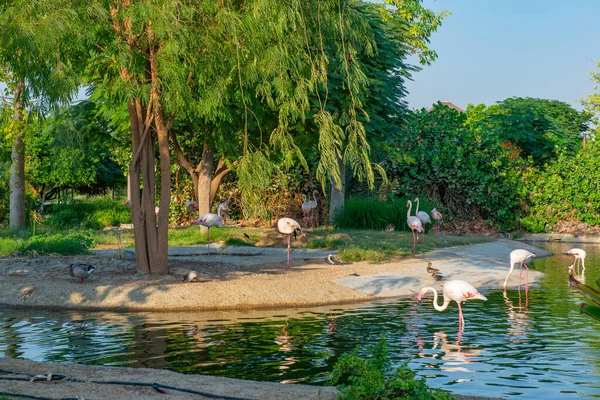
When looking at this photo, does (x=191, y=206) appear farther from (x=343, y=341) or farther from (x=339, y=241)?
(x=343, y=341)

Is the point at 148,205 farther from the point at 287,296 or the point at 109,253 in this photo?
the point at 109,253

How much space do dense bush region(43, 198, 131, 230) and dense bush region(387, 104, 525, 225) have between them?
1135 centimetres

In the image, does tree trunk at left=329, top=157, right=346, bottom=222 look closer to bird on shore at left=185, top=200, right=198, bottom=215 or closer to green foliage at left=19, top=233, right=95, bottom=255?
bird on shore at left=185, top=200, right=198, bottom=215

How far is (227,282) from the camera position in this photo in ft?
46.0

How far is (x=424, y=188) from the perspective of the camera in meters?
30.4

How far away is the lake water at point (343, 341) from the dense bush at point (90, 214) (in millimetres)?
16931

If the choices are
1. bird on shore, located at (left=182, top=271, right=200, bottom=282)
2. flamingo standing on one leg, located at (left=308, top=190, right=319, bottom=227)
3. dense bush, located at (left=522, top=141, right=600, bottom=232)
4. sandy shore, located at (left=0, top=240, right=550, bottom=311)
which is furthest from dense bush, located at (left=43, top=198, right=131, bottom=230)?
dense bush, located at (left=522, top=141, right=600, bottom=232)

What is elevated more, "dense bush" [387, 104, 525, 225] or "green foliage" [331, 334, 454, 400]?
"dense bush" [387, 104, 525, 225]

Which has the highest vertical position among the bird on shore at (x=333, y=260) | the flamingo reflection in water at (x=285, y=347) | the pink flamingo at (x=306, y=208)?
the pink flamingo at (x=306, y=208)

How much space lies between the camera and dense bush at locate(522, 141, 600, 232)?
30.1m

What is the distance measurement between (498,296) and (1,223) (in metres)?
20.4

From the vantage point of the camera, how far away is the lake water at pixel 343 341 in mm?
8336

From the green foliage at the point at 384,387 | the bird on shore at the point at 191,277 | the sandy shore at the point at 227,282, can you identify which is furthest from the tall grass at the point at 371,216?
the green foliage at the point at 384,387

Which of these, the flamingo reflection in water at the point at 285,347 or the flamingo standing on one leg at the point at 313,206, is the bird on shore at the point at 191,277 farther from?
the flamingo standing on one leg at the point at 313,206
